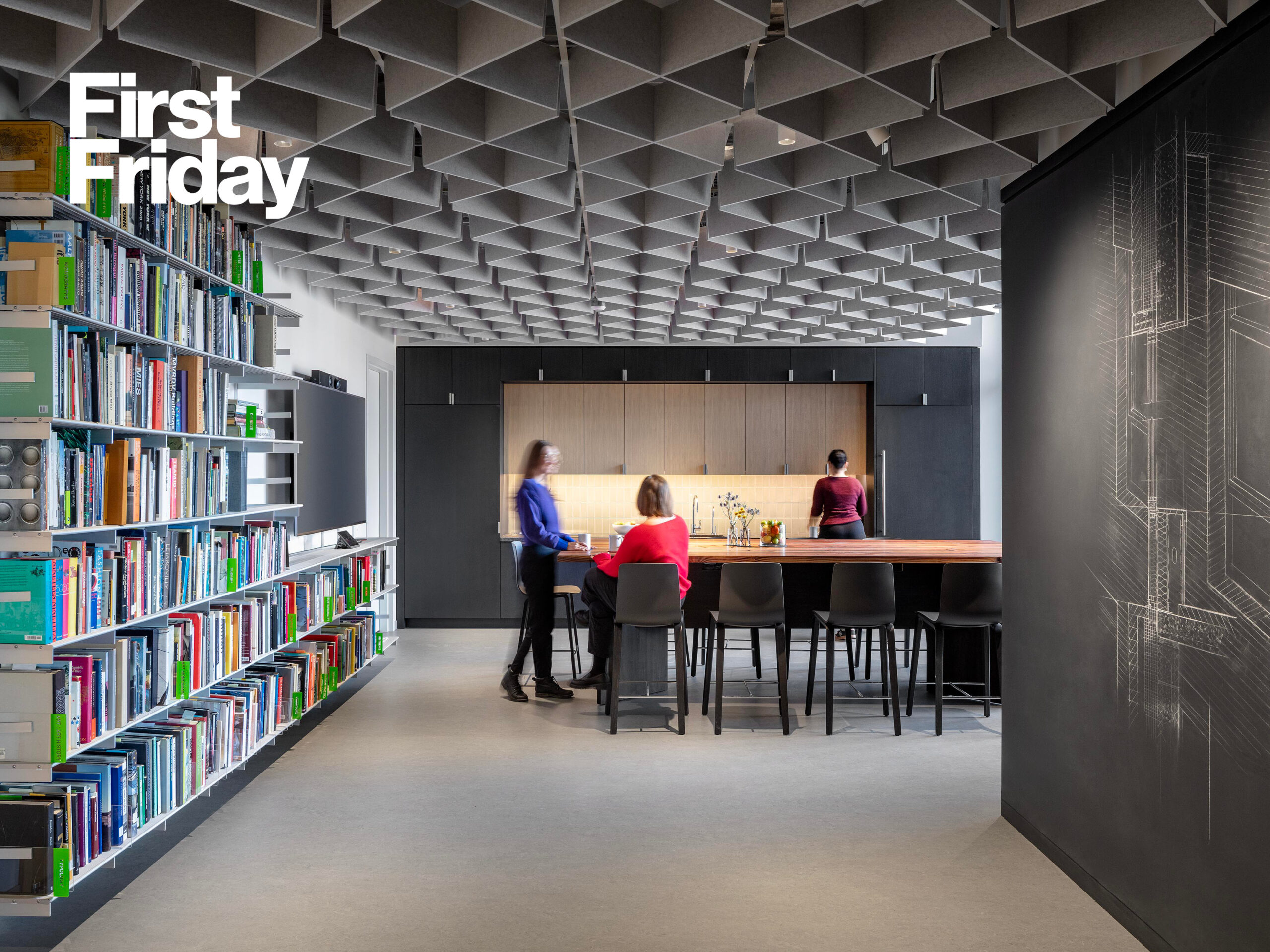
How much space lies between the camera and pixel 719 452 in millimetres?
9680

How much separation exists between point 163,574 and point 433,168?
2.08m

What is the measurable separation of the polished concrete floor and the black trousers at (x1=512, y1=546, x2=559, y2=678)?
31.6 inches

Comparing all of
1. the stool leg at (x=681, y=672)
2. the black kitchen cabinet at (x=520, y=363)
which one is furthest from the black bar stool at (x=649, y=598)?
the black kitchen cabinet at (x=520, y=363)

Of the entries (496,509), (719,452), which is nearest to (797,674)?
(719,452)

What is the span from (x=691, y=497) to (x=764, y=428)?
1067 millimetres

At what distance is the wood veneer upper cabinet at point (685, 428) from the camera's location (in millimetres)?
9664

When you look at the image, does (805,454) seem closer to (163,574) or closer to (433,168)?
(433,168)

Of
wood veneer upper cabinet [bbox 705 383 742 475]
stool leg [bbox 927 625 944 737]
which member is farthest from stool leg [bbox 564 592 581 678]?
wood veneer upper cabinet [bbox 705 383 742 475]

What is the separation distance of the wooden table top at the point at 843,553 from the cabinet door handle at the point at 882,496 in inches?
96.3

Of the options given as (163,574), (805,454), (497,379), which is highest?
(497,379)

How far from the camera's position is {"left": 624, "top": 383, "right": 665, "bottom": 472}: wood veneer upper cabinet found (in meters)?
9.67

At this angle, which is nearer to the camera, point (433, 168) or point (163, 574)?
point (163, 574)

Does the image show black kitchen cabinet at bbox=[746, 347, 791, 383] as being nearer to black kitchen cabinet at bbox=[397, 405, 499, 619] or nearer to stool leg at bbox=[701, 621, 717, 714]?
black kitchen cabinet at bbox=[397, 405, 499, 619]

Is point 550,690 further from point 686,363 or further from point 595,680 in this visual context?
point 686,363
